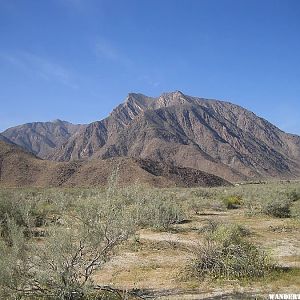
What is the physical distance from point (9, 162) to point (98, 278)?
8588 centimetres

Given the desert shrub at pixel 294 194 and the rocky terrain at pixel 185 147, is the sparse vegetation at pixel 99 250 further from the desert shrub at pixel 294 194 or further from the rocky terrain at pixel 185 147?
the rocky terrain at pixel 185 147

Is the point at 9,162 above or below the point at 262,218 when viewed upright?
above

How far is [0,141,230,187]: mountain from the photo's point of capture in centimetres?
9138

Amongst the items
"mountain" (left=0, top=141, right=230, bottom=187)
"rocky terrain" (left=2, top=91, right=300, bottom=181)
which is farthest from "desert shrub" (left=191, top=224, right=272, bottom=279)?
"rocky terrain" (left=2, top=91, right=300, bottom=181)

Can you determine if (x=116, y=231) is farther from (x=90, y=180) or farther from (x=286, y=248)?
(x=90, y=180)

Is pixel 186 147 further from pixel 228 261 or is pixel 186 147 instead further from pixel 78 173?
pixel 228 261

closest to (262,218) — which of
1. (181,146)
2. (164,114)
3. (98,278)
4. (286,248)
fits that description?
(286,248)

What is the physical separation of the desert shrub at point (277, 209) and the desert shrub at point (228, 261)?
18144mm

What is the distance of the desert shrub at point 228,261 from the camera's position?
1373cm

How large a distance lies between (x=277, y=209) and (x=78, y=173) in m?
70.6

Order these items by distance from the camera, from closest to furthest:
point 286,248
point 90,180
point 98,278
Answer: point 98,278
point 286,248
point 90,180

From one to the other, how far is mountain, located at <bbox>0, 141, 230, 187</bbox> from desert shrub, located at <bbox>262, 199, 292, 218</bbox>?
183 ft

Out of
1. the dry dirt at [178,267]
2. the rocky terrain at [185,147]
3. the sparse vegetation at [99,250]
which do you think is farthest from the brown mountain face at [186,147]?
the sparse vegetation at [99,250]

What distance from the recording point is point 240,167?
162000 mm
